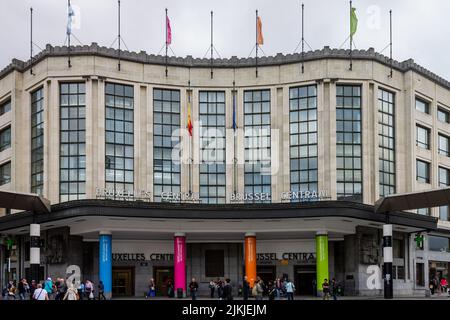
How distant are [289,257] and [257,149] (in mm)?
10394

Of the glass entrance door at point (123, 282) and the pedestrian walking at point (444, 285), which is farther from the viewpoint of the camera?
the pedestrian walking at point (444, 285)

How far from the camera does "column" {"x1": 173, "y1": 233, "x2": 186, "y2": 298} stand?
54850mm

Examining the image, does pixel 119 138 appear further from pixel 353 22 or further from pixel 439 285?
pixel 439 285

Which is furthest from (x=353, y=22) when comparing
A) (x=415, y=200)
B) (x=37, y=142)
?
(x=37, y=142)

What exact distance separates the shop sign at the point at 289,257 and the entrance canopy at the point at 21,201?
2070 centimetres

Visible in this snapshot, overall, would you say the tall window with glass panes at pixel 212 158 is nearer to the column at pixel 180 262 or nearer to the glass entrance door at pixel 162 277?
the column at pixel 180 262

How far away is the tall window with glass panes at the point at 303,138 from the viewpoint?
59.7m

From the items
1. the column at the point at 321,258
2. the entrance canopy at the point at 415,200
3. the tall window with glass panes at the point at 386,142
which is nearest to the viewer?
the entrance canopy at the point at 415,200

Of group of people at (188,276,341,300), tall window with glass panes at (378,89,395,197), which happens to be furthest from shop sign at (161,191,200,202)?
tall window with glass panes at (378,89,395,197)

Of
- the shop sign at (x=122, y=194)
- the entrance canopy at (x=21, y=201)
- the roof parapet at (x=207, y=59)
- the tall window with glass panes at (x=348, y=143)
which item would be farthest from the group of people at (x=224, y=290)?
the roof parapet at (x=207, y=59)

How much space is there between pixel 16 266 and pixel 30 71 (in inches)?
758
